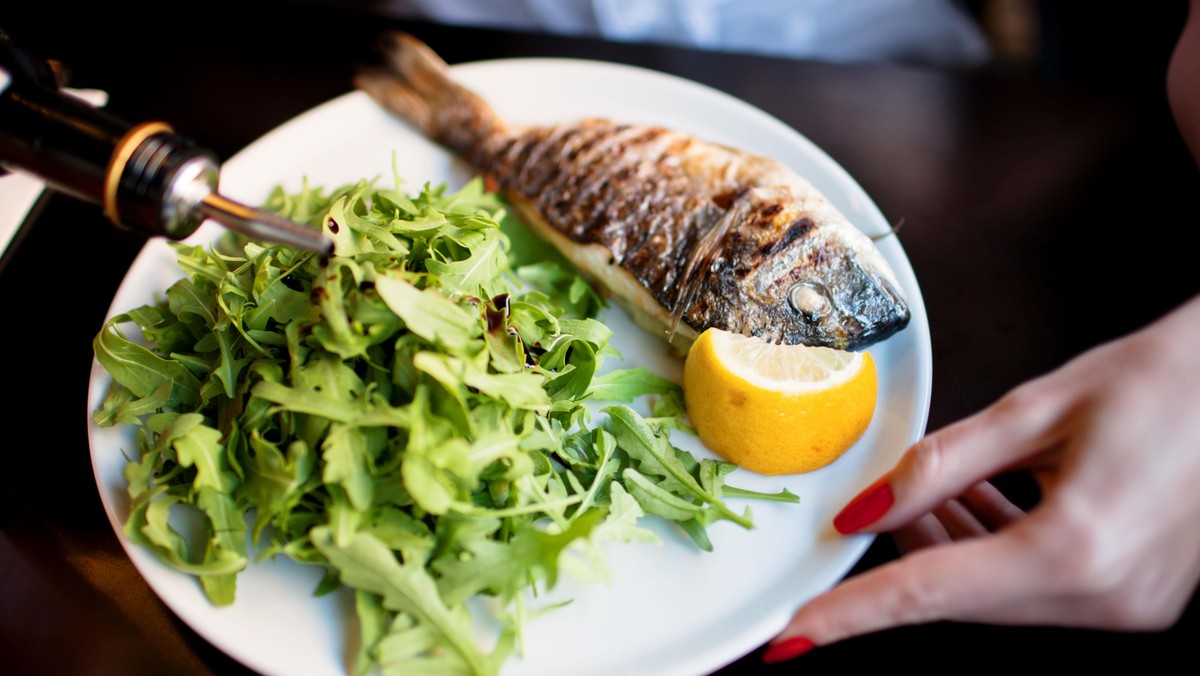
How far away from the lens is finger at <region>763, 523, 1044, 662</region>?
0.88 meters

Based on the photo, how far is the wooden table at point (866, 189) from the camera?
48.5 inches

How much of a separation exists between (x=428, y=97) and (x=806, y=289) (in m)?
1.05

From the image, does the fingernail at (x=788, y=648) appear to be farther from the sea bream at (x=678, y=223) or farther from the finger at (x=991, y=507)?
the sea bream at (x=678, y=223)

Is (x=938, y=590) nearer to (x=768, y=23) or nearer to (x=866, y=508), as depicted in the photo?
(x=866, y=508)

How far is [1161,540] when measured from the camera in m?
0.86

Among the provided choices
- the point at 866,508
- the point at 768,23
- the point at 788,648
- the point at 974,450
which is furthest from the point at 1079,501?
the point at 768,23

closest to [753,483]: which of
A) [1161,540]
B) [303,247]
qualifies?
[1161,540]

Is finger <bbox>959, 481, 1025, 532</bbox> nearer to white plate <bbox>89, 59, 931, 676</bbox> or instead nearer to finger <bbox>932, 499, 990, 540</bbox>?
finger <bbox>932, 499, 990, 540</bbox>

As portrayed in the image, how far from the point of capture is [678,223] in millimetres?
1505

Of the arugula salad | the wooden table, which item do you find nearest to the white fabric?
the wooden table

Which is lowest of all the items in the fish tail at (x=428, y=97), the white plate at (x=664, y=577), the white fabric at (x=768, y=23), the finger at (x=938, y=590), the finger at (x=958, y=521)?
the white plate at (x=664, y=577)

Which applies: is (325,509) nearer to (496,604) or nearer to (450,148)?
(496,604)

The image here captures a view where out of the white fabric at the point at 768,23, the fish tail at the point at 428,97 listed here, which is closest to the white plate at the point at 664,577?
the fish tail at the point at 428,97

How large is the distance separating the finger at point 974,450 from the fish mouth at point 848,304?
37 centimetres
